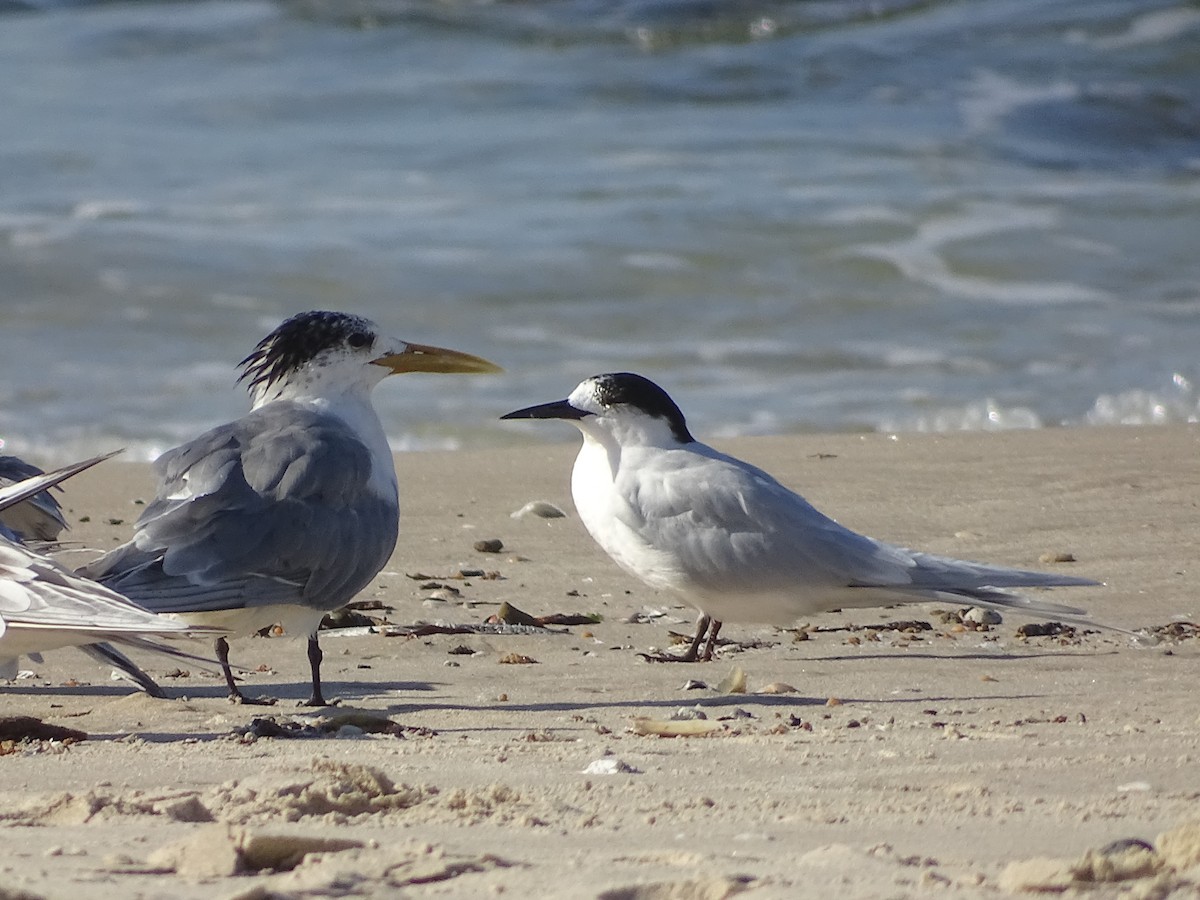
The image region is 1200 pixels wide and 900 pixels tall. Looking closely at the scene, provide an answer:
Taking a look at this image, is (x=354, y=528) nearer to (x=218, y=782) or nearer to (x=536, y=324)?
(x=218, y=782)

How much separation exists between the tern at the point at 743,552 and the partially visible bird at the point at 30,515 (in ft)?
4.85

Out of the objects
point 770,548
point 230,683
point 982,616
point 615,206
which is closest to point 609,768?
point 230,683

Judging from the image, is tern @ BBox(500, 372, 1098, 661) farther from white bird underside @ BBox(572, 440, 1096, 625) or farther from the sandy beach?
the sandy beach

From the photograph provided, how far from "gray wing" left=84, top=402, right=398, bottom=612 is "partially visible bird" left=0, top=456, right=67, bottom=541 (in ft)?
2.04

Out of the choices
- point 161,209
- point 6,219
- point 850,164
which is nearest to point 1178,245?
Result: point 850,164

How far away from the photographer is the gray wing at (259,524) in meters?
4.23

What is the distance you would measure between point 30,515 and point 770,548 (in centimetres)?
201

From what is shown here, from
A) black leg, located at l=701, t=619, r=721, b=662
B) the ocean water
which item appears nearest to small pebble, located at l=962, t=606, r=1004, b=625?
black leg, located at l=701, t=619, r=721, b=662

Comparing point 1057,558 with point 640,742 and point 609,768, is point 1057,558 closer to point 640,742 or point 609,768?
point 640,742

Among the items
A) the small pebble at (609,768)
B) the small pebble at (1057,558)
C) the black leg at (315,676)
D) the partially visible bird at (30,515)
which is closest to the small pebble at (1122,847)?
the small pebble at (609,768)

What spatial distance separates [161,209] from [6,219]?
43.5 inches

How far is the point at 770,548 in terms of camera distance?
16.6ft

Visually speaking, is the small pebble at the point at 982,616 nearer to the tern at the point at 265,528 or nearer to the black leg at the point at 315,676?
the tern at the point at 265,528

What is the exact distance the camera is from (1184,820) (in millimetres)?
2604
